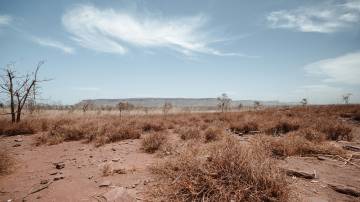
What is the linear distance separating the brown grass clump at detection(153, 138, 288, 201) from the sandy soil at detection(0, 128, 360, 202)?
1.38 feet

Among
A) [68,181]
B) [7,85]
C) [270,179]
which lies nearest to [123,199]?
[68,181]

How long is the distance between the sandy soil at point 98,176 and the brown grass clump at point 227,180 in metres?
0.42

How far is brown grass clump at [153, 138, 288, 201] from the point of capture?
353cm

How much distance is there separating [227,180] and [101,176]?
9.27 feet

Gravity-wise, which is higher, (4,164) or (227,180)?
(227,180)

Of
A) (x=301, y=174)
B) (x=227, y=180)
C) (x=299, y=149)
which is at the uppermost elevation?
(x=227, y=180)

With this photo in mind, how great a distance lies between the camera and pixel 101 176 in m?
5.12

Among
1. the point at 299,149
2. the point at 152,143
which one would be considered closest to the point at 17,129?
the point at 152,143

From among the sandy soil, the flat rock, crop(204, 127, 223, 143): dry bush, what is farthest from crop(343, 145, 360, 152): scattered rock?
the flat rock

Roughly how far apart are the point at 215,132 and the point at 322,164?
4.20 metres

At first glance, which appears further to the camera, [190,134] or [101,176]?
[190,134]

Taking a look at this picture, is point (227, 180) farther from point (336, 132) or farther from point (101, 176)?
point (336, 132)

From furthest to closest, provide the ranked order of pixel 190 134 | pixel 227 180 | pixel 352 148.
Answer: pixel 190 134 → pixel 352 148 → pixel 227 180

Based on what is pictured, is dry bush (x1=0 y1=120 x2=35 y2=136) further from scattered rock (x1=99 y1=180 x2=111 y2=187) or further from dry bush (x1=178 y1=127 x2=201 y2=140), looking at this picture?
scattered rock (x1=99 y1=180 x2=111 y2=187)
